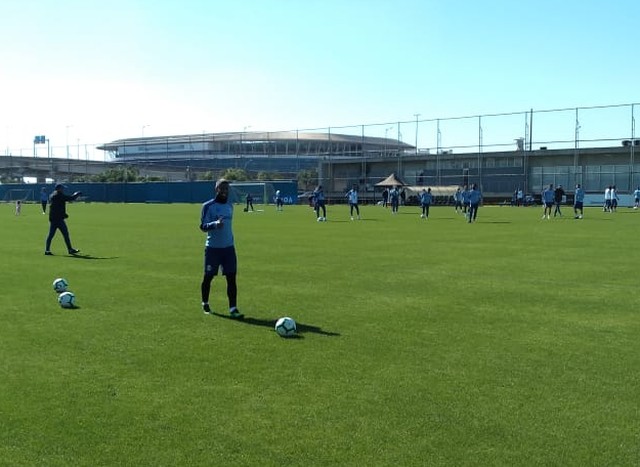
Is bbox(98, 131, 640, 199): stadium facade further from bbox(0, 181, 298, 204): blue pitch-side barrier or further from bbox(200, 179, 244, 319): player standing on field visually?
bbox(200, 179, 244, 319): player standing on field

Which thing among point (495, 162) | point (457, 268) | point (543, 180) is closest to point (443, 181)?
point (495, 162)

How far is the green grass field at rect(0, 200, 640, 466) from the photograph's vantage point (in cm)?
489

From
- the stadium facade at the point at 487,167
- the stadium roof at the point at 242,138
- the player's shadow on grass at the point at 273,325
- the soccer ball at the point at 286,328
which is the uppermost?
the stadium roof at the point at 242,138

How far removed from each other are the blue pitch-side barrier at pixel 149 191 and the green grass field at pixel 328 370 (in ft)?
187

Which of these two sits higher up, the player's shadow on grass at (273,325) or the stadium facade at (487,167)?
the stadium facade at (487,167)

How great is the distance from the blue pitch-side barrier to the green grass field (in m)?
57.1

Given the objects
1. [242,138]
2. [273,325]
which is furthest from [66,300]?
[242,138]

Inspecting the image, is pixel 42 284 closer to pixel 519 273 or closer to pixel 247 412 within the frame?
pixel 247 412

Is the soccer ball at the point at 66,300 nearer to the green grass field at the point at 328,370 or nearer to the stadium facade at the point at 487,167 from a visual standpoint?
the green grass field at the point at 328,370

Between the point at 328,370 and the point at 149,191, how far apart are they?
3092 inches

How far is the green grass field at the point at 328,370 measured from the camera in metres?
4.89

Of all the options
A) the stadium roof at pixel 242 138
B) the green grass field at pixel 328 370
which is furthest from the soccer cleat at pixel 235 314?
the stadium roof at pixel 242 138

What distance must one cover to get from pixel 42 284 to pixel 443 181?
200 ft

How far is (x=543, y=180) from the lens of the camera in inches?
2537
